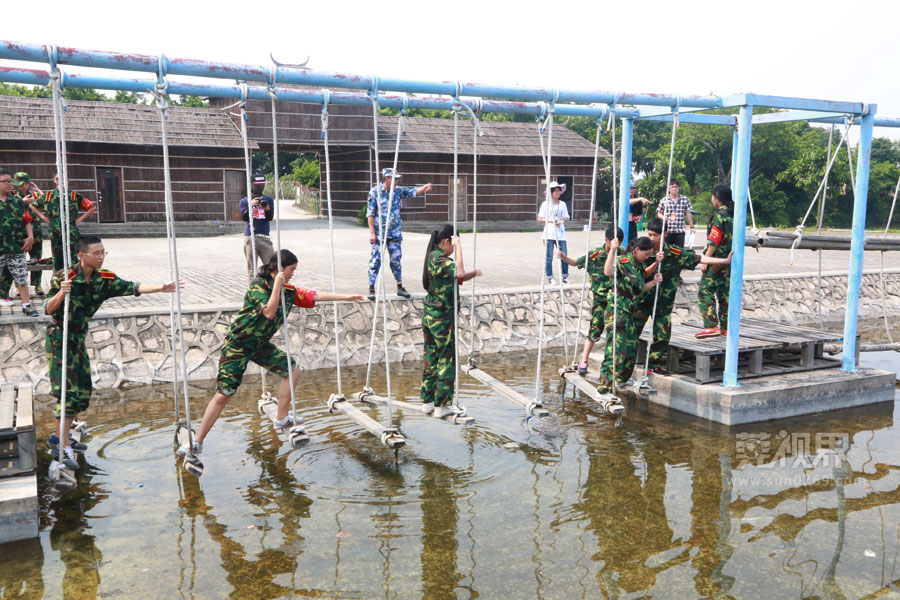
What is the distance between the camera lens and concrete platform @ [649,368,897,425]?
24.0 feet

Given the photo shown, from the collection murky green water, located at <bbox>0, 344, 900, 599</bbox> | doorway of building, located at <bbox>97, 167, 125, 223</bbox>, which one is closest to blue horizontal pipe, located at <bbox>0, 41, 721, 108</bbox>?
murky green water, located at <bbox>0, 344, 900, 599</bbox>

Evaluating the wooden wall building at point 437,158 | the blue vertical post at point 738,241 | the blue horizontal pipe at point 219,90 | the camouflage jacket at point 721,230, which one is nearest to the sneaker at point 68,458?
the blue horizontal pipe at point 219,90

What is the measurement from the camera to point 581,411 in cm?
786

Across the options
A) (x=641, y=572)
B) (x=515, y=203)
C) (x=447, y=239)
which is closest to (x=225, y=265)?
(x=447, y=239)

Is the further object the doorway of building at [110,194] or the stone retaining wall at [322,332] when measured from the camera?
the doorway of building at [110,194]

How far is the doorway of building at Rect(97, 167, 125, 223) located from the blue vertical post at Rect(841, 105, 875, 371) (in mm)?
20148

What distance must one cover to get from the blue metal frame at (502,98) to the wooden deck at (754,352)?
295 millimetres

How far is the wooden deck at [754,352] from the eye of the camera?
25.6ft

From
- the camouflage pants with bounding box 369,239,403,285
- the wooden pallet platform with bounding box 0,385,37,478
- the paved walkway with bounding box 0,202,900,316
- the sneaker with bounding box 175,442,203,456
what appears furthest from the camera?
the paved walkway with bounding box 0,202,900,316

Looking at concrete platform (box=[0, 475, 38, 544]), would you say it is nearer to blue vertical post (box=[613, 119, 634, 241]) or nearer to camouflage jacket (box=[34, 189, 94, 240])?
camouflage jacket (box=[34, 189, 94, 240])

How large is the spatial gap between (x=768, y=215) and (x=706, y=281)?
98.7ft

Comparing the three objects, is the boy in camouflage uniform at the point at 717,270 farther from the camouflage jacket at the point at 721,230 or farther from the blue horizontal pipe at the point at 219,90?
the blue horizontal pipe at the point at 219,90

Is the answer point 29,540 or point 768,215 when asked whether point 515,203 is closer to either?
point 768,215

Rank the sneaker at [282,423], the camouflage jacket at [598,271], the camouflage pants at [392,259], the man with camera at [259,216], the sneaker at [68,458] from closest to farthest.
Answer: the sneaker at [68,458] → the sneaker at [282,423] → the camouflage jacket at [598,271] → the man with camera at [259,216] → the camouflage pants at [392,259]
